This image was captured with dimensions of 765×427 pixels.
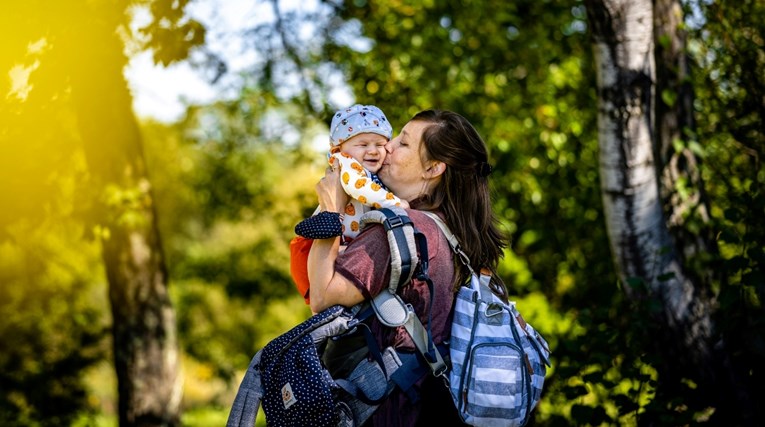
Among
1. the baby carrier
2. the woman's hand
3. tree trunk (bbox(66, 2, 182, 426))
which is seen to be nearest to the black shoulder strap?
the baby carrier

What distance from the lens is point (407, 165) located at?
3.15m

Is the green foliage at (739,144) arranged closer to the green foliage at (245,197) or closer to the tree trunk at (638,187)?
the tree trunk at (638,187)

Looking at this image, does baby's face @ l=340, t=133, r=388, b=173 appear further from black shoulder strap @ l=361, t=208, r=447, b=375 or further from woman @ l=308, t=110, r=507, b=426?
black shoulder strap @ l=361, t=208, r=447, b=375

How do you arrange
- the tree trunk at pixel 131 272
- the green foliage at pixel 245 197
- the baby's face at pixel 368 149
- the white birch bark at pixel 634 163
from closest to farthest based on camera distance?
the baby's face at pixel 368 149 → the white birch bark at pixel 634 163 → the tree trunk at pixel 131 272 → the green foliage at pixel 245 197

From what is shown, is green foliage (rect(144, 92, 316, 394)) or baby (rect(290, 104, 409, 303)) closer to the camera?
baby (rect(290, 104, 409, 303))

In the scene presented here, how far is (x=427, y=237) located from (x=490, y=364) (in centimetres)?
43

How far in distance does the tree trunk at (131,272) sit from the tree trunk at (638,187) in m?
3.82

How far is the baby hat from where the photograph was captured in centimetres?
338

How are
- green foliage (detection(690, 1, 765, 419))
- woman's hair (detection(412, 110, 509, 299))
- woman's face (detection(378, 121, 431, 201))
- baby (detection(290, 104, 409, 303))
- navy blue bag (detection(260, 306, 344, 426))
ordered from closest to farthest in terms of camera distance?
navy blue bag (detection(260, 306, 344, 426)) < baby (detection(290, 104, 409, 303)) < woman's hair (detection(412, 110, 509, 299)) < woman's face (detection(378, 121, 431, 201)) < green foliage (detection(690, 1, 765, 419))

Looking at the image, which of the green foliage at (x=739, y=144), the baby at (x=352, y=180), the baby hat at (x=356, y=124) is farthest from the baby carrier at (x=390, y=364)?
the green foliage at (x=739, y=144)

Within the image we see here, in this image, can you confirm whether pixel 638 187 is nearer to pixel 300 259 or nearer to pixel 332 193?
pixel 332 193

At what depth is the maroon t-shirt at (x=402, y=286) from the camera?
8.95 ft

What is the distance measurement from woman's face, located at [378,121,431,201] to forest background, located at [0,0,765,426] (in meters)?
0.46

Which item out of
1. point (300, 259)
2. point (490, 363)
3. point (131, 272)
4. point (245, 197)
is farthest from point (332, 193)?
point (245, 197)
